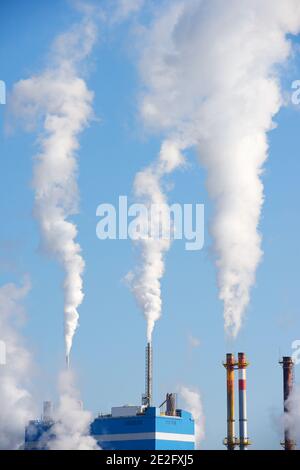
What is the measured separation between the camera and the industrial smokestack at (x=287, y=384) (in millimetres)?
96125

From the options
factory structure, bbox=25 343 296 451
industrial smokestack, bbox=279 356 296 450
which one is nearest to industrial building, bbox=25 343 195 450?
factory structure, bbox=25 343 296 451

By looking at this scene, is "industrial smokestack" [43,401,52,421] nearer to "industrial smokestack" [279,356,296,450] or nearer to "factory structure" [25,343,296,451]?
"factory structure" [25,343,296,451]

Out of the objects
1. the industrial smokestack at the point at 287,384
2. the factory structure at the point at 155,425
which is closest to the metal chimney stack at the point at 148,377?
the factory structure at the point at 155,425

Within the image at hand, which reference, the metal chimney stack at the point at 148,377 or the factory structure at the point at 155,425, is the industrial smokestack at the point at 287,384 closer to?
the factory structure at the point at 155,425

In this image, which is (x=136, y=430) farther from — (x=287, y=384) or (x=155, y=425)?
(x=287, y=384)

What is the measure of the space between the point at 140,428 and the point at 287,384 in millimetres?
16884

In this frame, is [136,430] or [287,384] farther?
[287,384]

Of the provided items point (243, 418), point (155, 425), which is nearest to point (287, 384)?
point (243, 418)

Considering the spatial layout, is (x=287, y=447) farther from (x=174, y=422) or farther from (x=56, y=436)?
(x=56, y=436)

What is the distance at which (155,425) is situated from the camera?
92.4m

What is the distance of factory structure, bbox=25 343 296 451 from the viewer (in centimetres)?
9300
